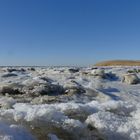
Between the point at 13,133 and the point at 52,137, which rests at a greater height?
the point at 13,133

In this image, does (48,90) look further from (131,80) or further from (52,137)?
(52,137)

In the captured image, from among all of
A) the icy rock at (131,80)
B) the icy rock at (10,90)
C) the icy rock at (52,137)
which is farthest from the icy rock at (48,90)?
the icy rock at (52,137)

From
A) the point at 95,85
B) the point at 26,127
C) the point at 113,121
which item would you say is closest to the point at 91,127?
the point at 113,121

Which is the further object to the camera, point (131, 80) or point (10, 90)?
point (131, 80)

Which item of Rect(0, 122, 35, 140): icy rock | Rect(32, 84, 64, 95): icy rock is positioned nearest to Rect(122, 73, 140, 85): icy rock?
Rect(32, 84, 64, 95): icy rock

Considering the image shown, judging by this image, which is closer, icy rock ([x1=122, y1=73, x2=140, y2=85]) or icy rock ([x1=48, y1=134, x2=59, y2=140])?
icy rock ([x1=48, y1=134, x2=59, y2=140])

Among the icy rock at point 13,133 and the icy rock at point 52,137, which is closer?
the icy rock at point 13,133

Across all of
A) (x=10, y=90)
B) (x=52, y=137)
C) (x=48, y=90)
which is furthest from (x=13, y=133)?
(x=10, y=90)

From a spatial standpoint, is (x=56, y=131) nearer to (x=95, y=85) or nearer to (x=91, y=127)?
(x=91, y=127)

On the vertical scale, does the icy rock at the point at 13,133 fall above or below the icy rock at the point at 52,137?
above

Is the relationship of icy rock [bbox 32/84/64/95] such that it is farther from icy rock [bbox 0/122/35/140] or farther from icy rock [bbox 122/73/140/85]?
icy rock [bbox 0/122/35/140]

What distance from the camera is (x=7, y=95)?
1005cm

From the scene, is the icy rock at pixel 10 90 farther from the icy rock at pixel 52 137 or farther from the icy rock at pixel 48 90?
the icy rock at pixel 52 137

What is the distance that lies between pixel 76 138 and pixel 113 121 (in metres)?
0.88
